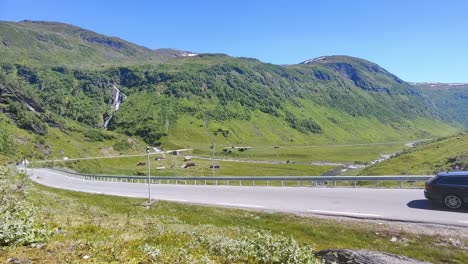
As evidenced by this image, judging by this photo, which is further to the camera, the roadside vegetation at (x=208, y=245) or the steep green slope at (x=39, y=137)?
the steep green slope at (x=39, y=137)

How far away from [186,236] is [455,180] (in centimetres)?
1683

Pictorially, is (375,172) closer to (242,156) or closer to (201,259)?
(201,259)

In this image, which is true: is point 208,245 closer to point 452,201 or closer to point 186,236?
point 186,236

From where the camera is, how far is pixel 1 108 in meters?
179

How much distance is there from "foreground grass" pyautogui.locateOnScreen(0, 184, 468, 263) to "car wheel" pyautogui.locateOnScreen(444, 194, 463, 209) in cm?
507

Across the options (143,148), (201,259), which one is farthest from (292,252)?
(143,148)

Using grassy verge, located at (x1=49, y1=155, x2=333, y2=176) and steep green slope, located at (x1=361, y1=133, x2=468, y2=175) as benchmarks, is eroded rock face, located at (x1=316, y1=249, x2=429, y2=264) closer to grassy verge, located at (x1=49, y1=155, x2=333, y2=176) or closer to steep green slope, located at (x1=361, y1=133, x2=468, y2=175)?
steep green slope, located at (x1=361, y1=133, x2=468, y2=175)

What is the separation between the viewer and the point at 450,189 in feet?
66.0

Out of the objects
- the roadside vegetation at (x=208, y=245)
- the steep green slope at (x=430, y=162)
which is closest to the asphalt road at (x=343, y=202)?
the roadside vegetation at (x=208, y=245)

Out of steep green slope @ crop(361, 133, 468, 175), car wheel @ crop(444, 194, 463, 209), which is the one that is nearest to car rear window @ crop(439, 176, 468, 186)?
car wheel @ crop(444, 194, 463, 209)

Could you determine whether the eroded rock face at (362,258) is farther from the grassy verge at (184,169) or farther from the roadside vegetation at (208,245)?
the grassy verge at (184,169)

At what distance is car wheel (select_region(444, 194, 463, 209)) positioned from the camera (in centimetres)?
1987

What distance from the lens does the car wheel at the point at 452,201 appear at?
19872mm

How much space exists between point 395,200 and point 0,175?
71.7 ft
